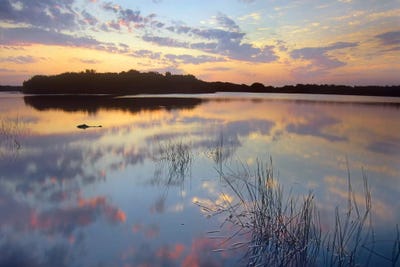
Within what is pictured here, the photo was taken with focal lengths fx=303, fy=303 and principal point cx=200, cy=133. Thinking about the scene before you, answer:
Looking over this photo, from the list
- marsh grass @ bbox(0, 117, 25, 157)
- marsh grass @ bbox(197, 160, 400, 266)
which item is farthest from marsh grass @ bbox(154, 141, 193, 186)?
marsh grass @ bbox(0, 117, 25, 157)

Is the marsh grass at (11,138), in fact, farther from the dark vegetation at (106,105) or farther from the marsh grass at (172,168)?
the dark vegetation at (106,105)

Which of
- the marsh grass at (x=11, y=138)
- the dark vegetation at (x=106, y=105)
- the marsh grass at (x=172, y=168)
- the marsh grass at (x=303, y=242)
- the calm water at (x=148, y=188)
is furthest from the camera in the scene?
the dark vegetation at (x=106, y=105)

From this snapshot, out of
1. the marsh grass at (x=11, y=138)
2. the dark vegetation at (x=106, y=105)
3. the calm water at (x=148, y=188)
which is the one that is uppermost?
the dark vegetation at (x=106, y=105)

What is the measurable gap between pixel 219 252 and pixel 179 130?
1357cm

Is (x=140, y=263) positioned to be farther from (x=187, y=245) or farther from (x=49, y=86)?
(x=49, y=86)

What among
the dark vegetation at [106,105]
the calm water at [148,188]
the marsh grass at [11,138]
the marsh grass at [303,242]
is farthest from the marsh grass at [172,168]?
the dark vegetation at [106,105]

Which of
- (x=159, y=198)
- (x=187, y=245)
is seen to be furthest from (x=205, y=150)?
(x=187, y=245)

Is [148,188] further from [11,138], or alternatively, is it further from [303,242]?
[11,138]

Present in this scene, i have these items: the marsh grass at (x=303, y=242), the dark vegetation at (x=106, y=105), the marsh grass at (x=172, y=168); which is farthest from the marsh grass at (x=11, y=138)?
the dark vegetation at (x=106, y=105)

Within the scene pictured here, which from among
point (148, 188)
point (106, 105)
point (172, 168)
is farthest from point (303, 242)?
point (106, 105)

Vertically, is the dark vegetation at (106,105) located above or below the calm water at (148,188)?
above

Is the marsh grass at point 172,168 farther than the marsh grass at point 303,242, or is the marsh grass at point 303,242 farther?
the marsh grass at point 172,168

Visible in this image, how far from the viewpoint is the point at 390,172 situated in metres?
9.41

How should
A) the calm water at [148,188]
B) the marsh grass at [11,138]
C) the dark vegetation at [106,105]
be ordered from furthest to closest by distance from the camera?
the dark vegetation at [106,105] < the marsh grass at [11,138] < the calm water at [148,188]
